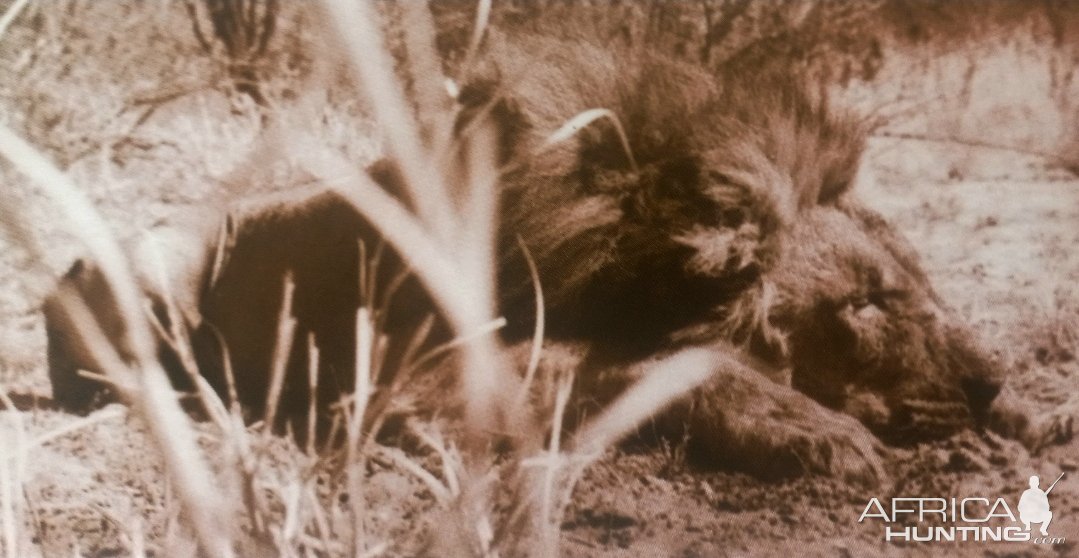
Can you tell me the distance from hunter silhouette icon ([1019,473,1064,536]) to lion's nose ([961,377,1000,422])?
13cm

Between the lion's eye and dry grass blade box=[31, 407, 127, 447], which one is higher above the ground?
the lion's eye

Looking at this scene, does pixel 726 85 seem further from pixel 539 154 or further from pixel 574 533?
pixel 574 533

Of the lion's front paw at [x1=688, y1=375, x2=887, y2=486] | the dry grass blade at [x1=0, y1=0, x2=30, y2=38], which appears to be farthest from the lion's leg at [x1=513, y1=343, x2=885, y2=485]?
the dry grass blade at [x1=0, y1=0, x2=30, y2=38]

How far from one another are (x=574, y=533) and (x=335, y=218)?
0.56m

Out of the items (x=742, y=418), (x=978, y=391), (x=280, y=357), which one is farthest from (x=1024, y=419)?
(x=280, y=357)

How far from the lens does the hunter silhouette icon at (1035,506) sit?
3.97 ft

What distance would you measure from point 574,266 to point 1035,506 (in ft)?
2.45

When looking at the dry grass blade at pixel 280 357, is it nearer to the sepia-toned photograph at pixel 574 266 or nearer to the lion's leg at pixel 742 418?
the sepia-toned photograph at pixel 574 266

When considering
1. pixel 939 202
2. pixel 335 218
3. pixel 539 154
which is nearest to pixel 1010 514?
pixel 939 202

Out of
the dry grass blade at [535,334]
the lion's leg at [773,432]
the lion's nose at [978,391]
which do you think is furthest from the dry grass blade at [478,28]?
the lion's nose at [978,391]

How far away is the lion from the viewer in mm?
1187

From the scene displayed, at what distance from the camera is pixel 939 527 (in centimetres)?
120

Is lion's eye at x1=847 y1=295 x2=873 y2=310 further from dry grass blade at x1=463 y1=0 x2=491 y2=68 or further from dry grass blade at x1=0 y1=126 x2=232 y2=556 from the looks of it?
dry grass blade at x1=0 y1=126 x2=232 y2=556

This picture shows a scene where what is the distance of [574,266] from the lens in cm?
119
